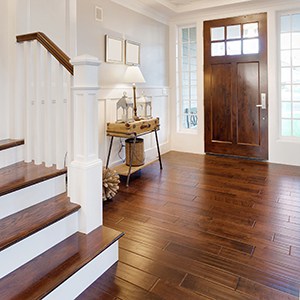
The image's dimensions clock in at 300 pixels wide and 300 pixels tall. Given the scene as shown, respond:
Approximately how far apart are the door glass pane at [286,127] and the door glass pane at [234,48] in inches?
54.8

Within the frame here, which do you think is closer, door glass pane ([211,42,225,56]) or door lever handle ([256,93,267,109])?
door lever handle ([256,93,267,109])

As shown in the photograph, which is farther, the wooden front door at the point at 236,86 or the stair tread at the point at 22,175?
the wooden front door at the point at 236,86

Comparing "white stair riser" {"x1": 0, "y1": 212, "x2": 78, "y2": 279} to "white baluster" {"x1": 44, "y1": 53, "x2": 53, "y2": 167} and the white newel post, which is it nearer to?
the white newel post

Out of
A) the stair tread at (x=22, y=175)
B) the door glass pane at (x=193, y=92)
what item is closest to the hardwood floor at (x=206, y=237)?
the stair tread at (x=22, y=175)

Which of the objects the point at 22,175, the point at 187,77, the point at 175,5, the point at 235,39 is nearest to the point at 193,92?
the point at 187,77

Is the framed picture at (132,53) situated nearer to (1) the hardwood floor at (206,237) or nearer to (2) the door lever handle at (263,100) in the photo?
(1) the hardwood floor at (206,237)

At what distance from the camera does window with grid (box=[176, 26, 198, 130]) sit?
5523 mm

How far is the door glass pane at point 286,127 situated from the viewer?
4809 millimetres

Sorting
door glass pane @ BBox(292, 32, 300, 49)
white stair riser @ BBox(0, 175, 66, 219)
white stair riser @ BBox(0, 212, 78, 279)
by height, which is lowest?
white stair riser @ BBox(0, 212, 78, 279)

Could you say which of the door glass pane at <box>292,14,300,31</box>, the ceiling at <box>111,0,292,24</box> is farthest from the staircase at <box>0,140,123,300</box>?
the door glass pane at <box>292,14,300,31</box>

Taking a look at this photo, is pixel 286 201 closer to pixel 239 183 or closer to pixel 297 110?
pixel 239 183

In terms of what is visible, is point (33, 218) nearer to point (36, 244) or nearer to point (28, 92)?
point (36, 244)

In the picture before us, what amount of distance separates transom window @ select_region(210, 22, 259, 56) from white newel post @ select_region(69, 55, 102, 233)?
12.2 feet

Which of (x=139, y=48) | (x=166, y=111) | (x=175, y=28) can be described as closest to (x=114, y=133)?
(x=139, y=48)
